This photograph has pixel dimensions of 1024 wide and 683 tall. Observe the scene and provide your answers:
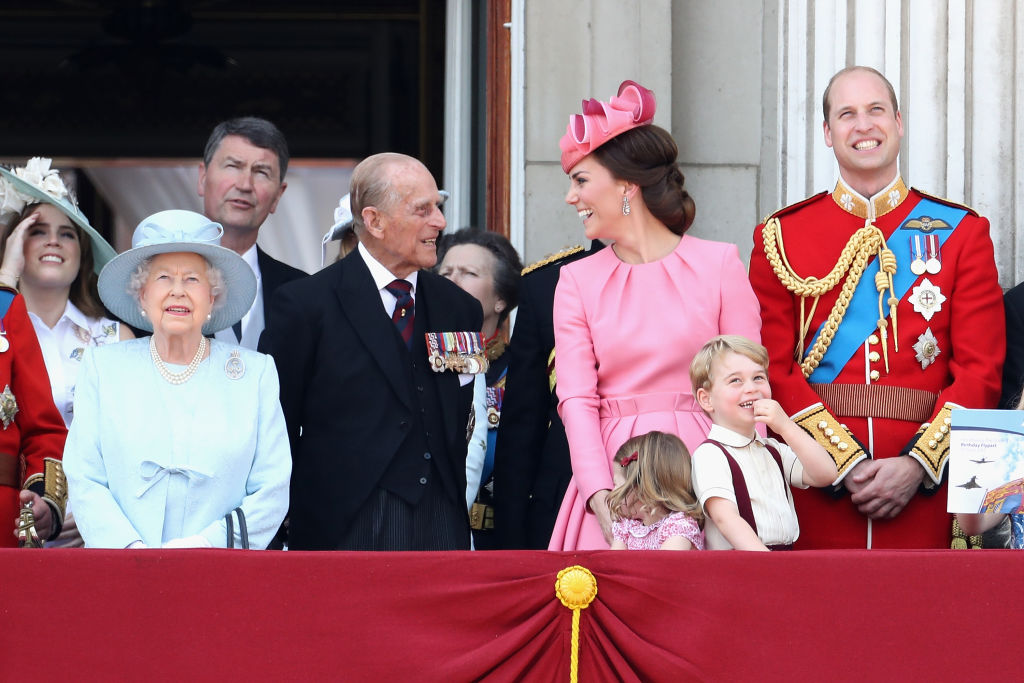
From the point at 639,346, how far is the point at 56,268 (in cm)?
188

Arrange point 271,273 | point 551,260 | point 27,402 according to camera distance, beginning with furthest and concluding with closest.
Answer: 1. point 271,273
2. point 551,260
3. point 27,402

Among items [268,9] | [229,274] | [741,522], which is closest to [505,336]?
[229,274]

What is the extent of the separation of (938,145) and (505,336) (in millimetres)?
1519

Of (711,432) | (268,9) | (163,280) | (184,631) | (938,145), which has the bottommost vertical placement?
(184,631)

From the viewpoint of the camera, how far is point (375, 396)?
4289 mm

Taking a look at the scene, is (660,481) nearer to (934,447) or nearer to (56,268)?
(934,447)

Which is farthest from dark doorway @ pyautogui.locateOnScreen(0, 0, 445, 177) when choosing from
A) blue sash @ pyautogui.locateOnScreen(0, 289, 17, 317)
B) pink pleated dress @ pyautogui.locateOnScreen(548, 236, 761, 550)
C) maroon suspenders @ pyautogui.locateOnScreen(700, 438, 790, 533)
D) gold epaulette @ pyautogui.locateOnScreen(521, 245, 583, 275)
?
maroon suspenders @ pyautogui.locateOnScreen(700, 438, 790, 533)

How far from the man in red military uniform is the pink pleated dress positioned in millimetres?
333

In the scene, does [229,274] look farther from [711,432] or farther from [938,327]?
[938,327]

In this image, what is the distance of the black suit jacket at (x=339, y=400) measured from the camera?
4.23 meters

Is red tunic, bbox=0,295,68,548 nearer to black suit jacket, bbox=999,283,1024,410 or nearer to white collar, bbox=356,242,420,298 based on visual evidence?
white collar, bbox=356,242,420,298

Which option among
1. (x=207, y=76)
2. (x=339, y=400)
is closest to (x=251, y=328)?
(x=339, y=400)

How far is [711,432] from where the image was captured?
12.4ft

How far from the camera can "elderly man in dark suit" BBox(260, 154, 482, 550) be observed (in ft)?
13.9
